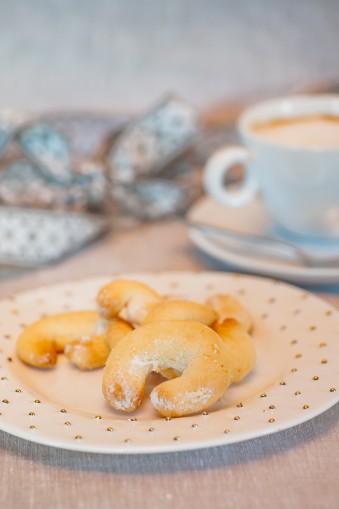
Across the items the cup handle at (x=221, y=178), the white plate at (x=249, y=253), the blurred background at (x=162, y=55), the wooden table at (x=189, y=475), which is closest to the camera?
the wooden table at (x=189, y=475)

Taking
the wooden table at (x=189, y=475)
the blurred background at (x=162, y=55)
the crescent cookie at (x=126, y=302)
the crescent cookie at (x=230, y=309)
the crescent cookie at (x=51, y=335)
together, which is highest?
the blurred background at (x=162, y=55)

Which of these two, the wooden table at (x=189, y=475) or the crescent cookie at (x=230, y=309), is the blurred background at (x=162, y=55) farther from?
the wooden table at (x=189, y=475)

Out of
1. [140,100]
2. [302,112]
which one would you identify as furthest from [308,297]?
[140,100]

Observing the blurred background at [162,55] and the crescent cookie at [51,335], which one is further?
the blurred background at [162,55]

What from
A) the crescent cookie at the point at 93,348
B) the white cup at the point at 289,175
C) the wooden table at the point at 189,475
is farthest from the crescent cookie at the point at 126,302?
the white cup at the point at 289,175

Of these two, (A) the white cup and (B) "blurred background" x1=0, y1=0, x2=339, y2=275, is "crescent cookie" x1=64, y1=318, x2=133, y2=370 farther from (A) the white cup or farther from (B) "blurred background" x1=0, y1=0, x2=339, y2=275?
(B) "blurred background" x1=0, y1=0, x2=339, y2=275

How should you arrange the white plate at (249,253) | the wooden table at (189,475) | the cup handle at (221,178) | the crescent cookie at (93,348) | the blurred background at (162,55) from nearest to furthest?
the wooden table at (189,475) → the crescent cookie at (93,348) → the white plate at (249,253) → the cup handle at (221,178) → the blurred background at (162,55)

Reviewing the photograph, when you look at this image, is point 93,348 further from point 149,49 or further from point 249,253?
point 149,49

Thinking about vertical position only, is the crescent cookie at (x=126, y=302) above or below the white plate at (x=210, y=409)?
above

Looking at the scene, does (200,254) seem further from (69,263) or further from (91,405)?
(91,405)
